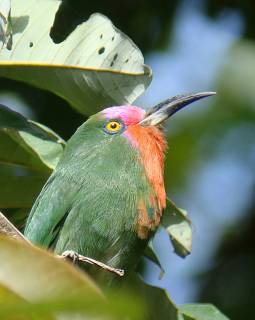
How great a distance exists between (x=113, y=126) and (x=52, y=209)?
0.52 m

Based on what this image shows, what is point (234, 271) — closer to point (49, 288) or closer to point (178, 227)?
point (178, 227)

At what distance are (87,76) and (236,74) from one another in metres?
1.42

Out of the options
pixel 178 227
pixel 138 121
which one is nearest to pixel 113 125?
pixel 138 121

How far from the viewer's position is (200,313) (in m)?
2.76

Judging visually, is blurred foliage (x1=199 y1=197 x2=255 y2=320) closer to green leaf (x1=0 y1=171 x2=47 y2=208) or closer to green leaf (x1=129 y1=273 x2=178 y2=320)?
green leaf (x1=129 y1=273 x2=178 y2=320)

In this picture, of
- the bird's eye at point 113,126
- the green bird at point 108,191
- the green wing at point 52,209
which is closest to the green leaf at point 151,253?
the green bird at point 108,191

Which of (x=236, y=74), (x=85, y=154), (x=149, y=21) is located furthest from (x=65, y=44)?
(x=149, y=21)

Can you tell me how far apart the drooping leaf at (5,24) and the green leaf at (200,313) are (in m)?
1.16

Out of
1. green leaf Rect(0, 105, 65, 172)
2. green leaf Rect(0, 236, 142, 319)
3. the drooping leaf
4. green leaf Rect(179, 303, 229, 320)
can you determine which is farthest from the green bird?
green leaf Rect(0, 236, 142, 319)

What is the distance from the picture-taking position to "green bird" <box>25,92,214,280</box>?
288 cm

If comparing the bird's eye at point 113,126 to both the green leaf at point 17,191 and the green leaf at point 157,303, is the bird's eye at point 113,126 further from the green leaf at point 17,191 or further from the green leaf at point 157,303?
the green leaf at point 157,303

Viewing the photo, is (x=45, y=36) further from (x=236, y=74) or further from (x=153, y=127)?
(x=236, y=74)

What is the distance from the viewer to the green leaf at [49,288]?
0.68 metres

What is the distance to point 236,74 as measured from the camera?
1.42 meters
